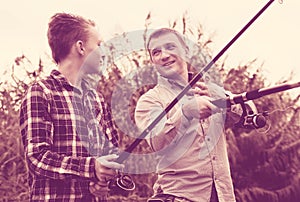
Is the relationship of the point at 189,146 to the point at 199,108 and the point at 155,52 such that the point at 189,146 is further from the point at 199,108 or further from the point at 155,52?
the point at 155,52

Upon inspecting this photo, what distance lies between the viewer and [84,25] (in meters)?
1.35

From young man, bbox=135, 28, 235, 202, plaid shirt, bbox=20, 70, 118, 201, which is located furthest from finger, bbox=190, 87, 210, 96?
plaid shirt, bbox=20, 70, 118, 201

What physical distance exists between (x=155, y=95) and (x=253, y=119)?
0.25 m

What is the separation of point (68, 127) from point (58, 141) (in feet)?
0.11

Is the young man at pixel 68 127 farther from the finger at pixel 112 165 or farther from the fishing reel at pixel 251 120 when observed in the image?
the fishing reel at pixel 251 120

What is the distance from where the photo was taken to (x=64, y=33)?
1.33 m

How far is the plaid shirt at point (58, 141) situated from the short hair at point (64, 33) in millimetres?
66

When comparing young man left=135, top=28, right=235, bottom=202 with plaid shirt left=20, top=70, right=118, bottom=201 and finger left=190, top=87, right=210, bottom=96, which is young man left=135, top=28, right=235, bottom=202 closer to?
finger left=190, top=87, right=210, bottom=96

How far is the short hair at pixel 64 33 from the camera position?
1.33 m

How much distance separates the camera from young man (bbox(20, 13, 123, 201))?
3.92ft

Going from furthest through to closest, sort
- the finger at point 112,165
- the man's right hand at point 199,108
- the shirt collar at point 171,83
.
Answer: the shirt collar at point 171,83 → the man's right hand at point 199,108 → the finger at point 112,165

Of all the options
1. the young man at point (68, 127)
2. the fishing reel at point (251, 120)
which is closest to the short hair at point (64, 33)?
the young man at point (68, 127)

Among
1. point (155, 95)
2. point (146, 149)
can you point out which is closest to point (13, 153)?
point (146, 149)

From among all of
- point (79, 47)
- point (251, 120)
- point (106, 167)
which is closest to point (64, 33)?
point (79, 47)
